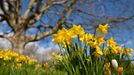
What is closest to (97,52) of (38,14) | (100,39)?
(100,39)

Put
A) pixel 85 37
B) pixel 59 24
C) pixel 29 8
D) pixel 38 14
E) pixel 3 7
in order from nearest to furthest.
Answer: pixel 85 37
pixel 3 7
pixel 59 24
pixel 38 14
pixel 29 8

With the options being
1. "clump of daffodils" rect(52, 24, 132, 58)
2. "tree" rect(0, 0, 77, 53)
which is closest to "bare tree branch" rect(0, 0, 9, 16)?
"tree" rect(0, 0, 77, 53)

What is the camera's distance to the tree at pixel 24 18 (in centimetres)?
1661

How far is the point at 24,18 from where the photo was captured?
1725 cm

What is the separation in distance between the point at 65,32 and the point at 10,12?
1463cm

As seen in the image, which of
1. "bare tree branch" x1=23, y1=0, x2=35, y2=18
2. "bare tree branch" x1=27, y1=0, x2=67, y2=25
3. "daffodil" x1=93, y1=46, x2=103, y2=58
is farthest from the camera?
"bare tree branch" x1=23, y1=0, x2=35, y2=18

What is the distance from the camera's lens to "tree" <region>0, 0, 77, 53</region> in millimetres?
16609

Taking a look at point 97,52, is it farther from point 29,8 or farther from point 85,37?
point 29,8

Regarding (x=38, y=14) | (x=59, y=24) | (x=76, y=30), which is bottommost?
(x=59, y=24)

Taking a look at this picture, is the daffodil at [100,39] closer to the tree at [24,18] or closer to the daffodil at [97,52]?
the daffodil at [97,52]

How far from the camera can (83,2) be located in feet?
57.7

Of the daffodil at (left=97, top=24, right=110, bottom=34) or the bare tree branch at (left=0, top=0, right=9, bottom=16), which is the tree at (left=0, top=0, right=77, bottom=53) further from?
the daffodil at (left=97, top=24, right=110, bottom=34)

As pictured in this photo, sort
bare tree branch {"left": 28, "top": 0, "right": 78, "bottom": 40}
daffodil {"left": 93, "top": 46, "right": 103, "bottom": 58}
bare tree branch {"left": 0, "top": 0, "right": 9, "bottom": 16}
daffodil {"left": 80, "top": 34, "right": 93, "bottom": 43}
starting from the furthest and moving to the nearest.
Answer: bare tree branch {"left": 28, "top": 0, "right": 78, "bottom": 40}
bare tree branch {"left": 0, "top": 0, "right": 9, "bottom": 16}
daffodil {"left": 80, "top": 34, "right": 93, "bottom": 43}
daffodil {"left": 93, "top": 46, "right": 103, "bottom": 58}

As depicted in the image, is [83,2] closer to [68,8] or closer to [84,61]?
[68,8]
